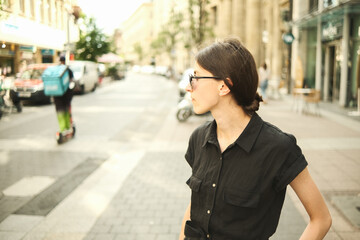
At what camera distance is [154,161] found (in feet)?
24.6

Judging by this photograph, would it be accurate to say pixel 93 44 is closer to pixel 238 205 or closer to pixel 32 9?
pixel 32 9

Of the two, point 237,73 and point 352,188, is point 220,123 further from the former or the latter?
point 352,188

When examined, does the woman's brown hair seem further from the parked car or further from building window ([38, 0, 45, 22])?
the parked car

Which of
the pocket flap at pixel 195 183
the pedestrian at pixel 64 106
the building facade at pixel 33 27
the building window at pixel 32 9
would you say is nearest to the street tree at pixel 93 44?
the building facade at pixel 33 27

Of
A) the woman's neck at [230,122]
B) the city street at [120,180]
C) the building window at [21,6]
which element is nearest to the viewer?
the woman's neck at [230,122]

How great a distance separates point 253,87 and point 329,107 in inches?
618

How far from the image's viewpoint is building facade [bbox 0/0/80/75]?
22.0ft

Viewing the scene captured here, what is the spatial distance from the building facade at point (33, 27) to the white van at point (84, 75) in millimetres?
13147

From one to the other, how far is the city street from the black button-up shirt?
249 centimetres

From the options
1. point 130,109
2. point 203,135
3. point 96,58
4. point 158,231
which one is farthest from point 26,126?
point 96,58

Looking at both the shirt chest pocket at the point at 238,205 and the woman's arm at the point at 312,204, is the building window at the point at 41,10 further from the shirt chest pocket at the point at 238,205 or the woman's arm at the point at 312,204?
the woman's arm at the point at 312,204

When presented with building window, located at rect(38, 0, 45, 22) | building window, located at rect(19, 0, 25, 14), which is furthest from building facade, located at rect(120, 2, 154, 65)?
building window, located at rect(19, 0, 25, 14)

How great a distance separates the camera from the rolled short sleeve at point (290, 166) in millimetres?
1633

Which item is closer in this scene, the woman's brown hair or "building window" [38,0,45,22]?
the woman's brown hair
